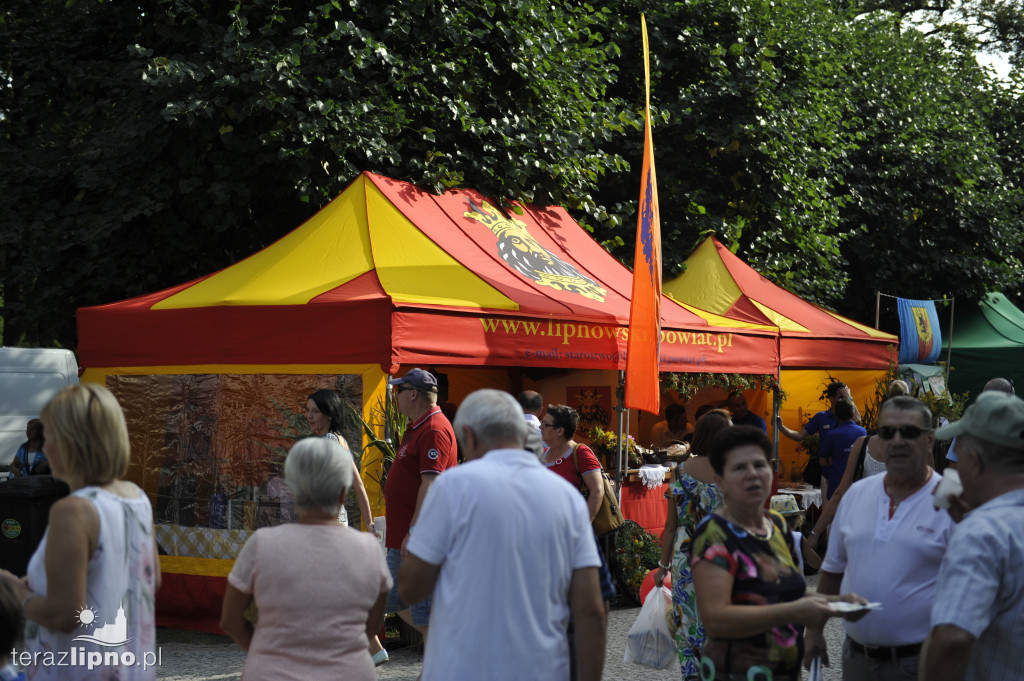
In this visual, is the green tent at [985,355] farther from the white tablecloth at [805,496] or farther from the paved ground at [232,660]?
the paved ground at [232,660]

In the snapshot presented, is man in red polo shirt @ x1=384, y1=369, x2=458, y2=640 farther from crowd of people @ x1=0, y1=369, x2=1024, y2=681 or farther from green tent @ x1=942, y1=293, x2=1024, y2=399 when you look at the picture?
green tent @ x1=942, y1=293, x2=1024, y2=399

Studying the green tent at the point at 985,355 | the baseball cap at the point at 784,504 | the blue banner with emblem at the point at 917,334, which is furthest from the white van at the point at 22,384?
the green tent at the point at 985,355

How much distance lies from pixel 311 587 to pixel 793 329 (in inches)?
399

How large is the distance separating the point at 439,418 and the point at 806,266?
1270 centimetres

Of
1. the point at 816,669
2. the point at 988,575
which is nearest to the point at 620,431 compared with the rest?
the point at 816,669

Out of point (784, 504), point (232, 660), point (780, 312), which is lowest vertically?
point (232, 660)

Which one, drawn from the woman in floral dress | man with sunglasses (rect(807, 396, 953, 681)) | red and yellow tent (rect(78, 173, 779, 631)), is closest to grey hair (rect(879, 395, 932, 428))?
man with sunglasses (rect(807, 396, 953, 681))

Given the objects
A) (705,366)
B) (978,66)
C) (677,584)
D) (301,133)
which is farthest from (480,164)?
(978,66)

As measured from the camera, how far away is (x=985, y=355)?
19.6m

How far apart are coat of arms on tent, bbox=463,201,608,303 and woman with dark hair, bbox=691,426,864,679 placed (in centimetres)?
608

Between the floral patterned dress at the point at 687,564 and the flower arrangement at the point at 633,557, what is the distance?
312cm

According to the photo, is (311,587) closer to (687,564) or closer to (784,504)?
(687,564)

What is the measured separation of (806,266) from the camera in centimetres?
1750

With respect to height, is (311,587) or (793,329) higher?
(793,329)
